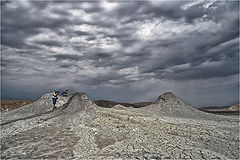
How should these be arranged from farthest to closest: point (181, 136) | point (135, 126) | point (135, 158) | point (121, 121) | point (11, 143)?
point (121, 121) → point (135, 126) → point (181, 136) → point (11, 143) → point (135, 158)

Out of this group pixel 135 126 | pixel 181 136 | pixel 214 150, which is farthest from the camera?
pixel 135 126

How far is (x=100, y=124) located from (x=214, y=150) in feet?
21.7

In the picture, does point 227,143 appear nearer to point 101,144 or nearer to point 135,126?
point 135,126

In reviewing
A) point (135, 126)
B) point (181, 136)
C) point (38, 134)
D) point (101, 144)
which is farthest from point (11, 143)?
point (181, 136)

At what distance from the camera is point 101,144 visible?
27.3 feet

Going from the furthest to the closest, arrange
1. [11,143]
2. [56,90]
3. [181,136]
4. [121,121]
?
1. [56,90]
2. [121,121]
3. [181,136]
4. [11,143]

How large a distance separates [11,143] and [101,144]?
14.9ft

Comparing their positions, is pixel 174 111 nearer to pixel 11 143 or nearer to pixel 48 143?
pixel 48 143

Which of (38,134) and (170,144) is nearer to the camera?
(170,144)

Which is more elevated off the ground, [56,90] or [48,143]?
[56,90]

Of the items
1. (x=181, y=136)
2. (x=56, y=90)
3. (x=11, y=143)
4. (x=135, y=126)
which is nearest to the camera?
(x=11, y=143)

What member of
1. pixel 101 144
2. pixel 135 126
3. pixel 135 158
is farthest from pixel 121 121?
pixel 135 158

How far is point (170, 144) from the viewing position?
8.34 metres

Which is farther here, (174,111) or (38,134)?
(174,111)
